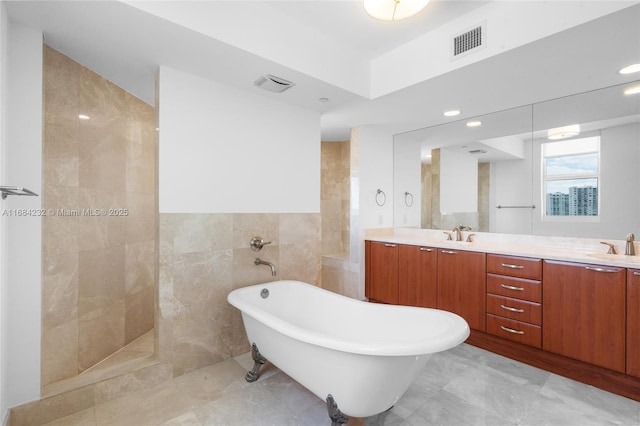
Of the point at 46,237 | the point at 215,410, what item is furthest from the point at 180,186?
the point at 215,410

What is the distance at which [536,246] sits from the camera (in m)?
2.77

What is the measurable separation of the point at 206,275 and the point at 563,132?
3427 millimetres

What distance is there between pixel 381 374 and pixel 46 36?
2754 millimetres

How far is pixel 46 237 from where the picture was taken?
6.17 feet

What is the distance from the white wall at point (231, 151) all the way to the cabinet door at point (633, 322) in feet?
8.03

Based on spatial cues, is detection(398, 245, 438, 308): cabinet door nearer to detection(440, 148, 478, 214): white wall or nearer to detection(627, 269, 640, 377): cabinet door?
detection(440, 148, 478, 214): white wall

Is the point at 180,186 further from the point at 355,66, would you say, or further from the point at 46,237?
the point at 355,66

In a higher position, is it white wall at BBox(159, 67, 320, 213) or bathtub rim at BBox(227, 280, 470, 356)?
white wall at BBox(159, 67, 320, 213)

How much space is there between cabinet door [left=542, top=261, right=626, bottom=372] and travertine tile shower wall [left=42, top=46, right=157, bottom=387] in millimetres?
3092

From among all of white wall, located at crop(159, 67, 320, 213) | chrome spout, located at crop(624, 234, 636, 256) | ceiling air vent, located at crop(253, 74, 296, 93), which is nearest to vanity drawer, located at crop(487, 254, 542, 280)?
chrome spout, located at crop(624, 234, 636, 256)

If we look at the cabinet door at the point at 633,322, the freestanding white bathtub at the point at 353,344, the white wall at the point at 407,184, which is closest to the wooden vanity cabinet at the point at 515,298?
the cabinet door at the point at 633,322

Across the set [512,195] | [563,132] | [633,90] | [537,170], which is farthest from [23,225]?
[633,90]

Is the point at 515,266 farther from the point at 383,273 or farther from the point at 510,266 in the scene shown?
the point at 383,273

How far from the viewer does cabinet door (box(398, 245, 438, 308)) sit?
297cm
